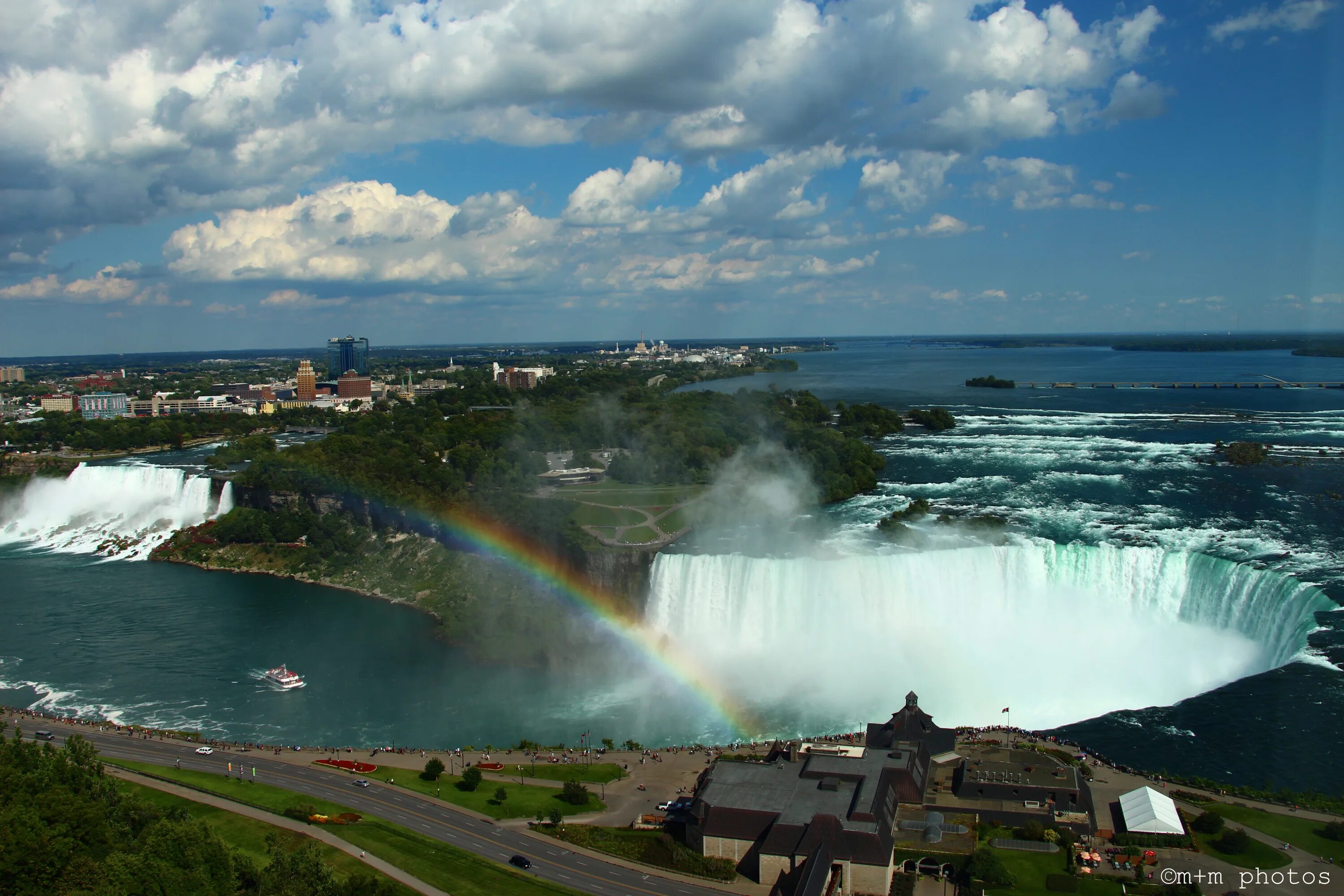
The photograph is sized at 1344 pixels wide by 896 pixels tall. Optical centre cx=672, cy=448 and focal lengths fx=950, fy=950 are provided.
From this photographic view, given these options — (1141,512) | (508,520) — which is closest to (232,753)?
(508,520)

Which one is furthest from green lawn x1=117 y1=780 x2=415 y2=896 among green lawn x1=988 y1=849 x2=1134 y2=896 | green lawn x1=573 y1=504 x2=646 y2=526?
green lawn x1=573 y1=504 x2=646 y2=526

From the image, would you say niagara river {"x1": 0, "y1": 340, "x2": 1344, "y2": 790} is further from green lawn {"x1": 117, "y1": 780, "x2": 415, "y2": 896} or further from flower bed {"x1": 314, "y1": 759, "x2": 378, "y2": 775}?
green lawn {"x1": 117, "y1": 780, "x2": 415, "y2": 896}

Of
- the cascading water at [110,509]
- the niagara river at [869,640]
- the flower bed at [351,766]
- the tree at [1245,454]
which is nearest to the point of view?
the flower bed at [351,766]

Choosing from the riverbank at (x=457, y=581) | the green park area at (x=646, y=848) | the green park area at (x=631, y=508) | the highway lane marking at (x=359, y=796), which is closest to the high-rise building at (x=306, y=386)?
the riverbank at (x=457, y=581)

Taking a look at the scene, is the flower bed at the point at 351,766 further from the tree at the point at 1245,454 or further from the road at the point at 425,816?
the tree at the point at 1245,454

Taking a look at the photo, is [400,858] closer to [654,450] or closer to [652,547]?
[652,547]
